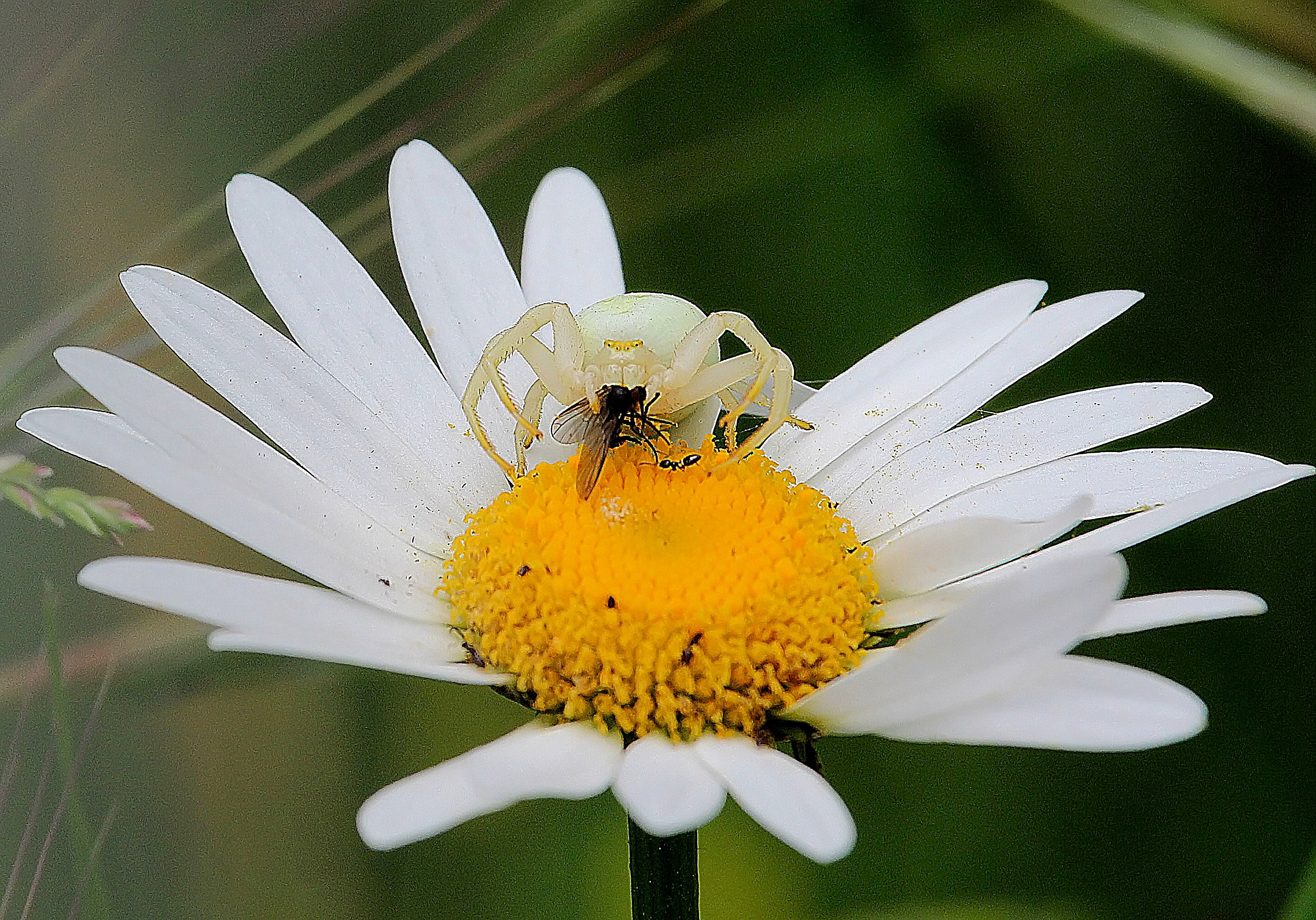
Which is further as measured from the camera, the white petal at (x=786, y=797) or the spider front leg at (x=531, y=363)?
the spider front leg at (x=531, y=363)

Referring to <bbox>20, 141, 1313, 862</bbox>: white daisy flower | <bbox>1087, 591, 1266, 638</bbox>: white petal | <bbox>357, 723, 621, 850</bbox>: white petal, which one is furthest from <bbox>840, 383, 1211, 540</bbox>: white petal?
<bbox>357, 723, 621, 850</bbox>: white petal

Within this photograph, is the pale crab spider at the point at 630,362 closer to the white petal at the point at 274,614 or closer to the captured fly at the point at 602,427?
the captured fly at the point at 602,427

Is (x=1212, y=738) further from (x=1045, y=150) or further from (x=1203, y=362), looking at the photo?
(x=1045, y=150)

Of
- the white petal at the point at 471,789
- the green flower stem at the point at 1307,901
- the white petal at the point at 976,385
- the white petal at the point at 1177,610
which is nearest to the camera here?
the white petal at the point at 471,789

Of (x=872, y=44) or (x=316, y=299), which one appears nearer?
(x=316, y=299)

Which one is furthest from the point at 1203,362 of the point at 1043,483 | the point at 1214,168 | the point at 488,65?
the point at 488,65

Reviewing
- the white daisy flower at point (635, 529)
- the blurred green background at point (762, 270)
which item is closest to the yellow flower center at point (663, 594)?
the white daisy flower at point (635, 529)
